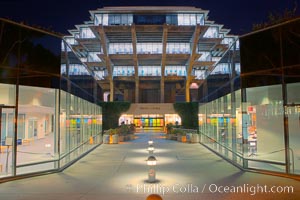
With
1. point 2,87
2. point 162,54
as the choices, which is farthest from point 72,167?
point 162,54

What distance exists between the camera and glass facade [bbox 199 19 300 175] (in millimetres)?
10094

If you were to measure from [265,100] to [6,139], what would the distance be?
11039 millimetres

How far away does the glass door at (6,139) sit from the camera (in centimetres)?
1025

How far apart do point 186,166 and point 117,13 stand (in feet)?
131

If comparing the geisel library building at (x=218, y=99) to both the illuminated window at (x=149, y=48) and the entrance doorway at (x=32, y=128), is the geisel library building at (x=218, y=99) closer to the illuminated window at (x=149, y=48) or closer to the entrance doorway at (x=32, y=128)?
the entrance doorway at (x=32, y=128)

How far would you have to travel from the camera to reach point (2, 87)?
32.3 feet

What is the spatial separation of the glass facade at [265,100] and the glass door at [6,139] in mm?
9572

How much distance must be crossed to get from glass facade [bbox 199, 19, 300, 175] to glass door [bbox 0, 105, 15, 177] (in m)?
9.57

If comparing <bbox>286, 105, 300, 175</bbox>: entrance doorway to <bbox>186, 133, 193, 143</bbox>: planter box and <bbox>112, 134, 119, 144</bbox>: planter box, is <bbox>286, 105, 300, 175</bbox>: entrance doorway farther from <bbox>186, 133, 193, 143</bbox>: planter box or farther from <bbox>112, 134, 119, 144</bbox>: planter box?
<bbox>112, 134, 119, 144</bbox>: planter box

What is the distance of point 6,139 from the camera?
34.3 feet

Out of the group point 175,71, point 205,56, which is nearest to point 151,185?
point 175,71

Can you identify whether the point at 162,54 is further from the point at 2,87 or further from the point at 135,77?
the point at 2,87

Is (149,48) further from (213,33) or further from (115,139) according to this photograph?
(115,139)

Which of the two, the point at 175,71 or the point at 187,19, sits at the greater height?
the point at 187,19
